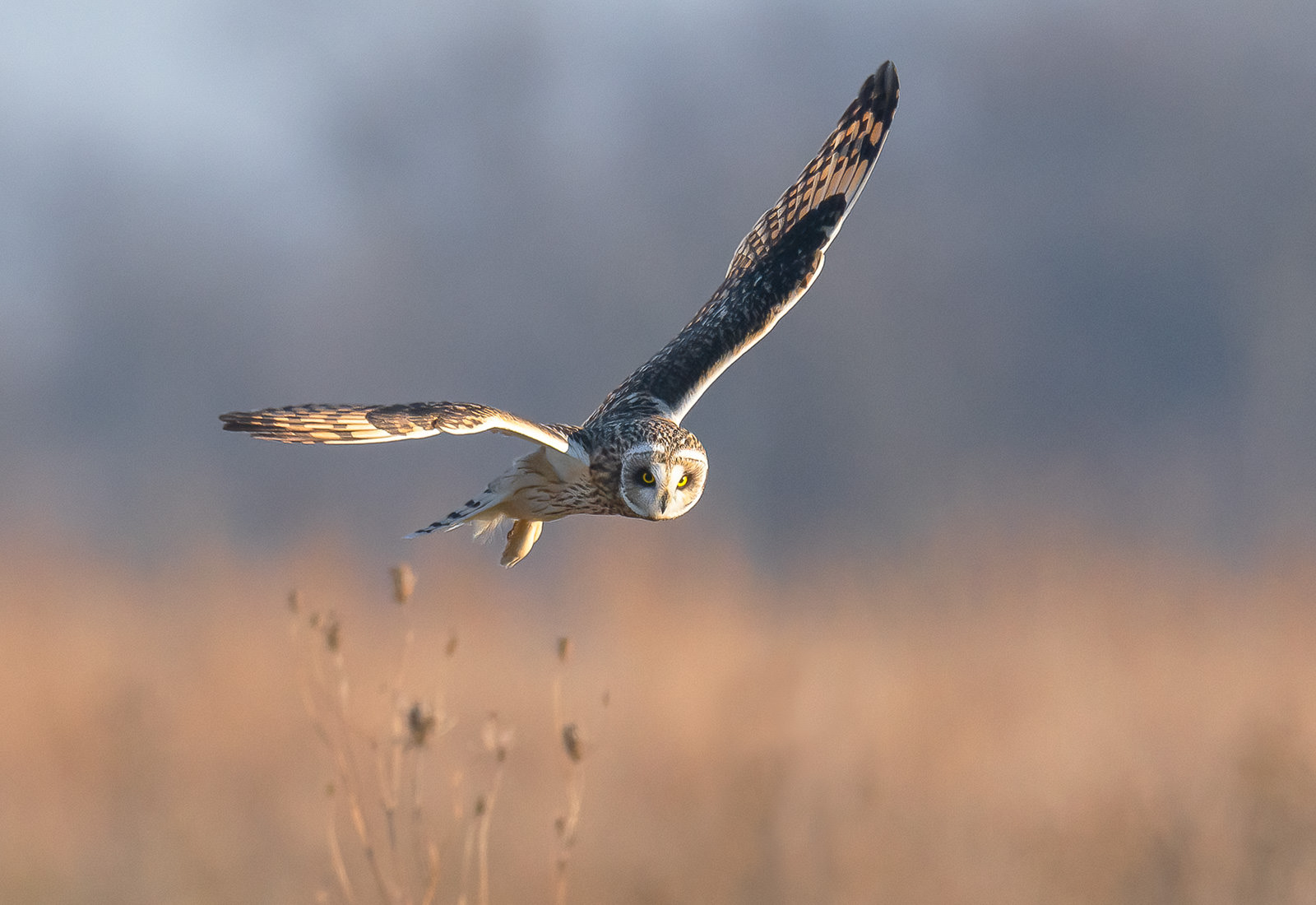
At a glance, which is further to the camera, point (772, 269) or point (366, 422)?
point (772, 269)

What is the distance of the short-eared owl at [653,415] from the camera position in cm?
287

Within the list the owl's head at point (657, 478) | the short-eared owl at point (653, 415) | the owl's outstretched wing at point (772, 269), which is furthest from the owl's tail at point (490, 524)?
the owl's outstretched wing at point (772, 269)

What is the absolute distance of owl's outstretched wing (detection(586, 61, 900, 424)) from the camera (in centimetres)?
422

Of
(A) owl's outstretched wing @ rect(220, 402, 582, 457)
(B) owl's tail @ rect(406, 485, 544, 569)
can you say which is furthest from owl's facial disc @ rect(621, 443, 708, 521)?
(A) owl's outstretched wing @ rect(220, 402, 582, 457)

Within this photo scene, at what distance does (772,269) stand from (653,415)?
1008 mm

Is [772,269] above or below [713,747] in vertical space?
above

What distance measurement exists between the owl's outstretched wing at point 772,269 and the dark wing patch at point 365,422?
40.3 inches

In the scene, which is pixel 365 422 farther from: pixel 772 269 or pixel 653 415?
pixel 772 269

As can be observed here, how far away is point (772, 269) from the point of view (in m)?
4.67

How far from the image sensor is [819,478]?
22422 millimetres

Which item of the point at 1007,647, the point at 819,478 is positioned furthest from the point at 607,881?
the point at 819,478

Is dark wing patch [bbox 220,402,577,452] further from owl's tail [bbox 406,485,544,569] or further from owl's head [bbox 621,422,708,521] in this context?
owl's head [bbox 621,422,708,521]

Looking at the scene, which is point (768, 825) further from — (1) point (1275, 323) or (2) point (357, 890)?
(1) point (1275, 323)

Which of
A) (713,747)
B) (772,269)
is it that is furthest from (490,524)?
(713,747)
